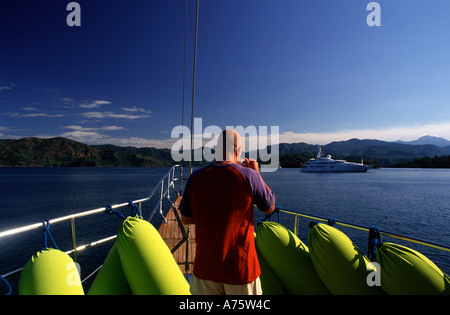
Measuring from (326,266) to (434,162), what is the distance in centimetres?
16641

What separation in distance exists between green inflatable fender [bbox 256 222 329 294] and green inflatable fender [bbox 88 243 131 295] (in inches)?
60.3

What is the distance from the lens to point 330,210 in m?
21.0

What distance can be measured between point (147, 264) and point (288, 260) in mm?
1523

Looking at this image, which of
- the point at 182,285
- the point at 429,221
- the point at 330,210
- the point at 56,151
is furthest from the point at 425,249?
the point at 56,151

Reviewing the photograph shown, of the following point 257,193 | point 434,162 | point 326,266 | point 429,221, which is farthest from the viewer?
point 434,162

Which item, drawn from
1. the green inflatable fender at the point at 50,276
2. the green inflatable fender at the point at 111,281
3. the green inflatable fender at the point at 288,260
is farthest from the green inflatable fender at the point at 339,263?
the green inflatable fender at the point at 50,276

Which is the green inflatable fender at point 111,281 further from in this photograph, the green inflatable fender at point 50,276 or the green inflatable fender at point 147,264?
the green inflatable fender at point 50,276

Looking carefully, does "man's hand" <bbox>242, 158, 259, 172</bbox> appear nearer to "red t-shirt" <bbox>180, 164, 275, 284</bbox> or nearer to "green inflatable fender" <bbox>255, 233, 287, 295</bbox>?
"red t-shirt" <bbox>180, 164, 275, 284</bbox>

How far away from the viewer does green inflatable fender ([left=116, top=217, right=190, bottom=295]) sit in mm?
1756

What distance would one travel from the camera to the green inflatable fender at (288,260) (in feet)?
7.44

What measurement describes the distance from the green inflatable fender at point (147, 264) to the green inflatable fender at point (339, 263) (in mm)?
1364

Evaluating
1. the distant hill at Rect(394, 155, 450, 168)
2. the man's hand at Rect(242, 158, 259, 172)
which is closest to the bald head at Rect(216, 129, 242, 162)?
the man's hand at Rect(242, 158, 259, 172)

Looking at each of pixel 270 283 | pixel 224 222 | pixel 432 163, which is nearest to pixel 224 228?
pixel 224 222
